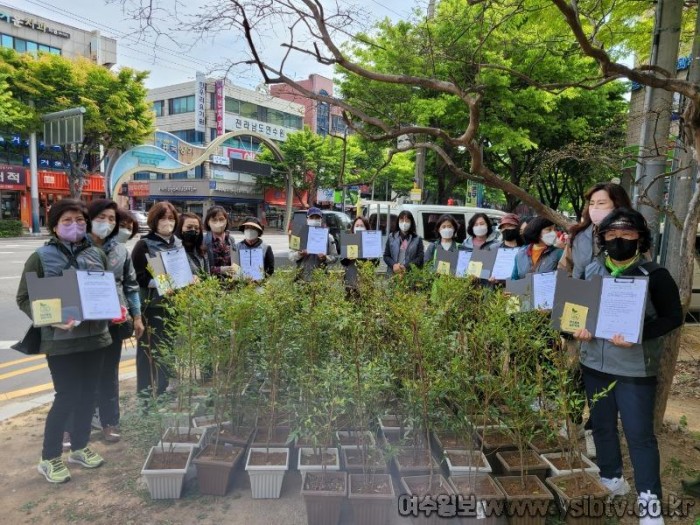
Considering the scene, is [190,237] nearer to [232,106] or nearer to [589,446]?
[589,446]

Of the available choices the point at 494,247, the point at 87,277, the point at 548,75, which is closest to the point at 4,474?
the point at 87,277

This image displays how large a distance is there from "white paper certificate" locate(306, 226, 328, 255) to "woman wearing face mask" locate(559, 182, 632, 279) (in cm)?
297

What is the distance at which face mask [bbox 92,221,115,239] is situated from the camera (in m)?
3.01

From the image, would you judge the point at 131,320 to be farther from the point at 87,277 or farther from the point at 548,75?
the point at 548,75

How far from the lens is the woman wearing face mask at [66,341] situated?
262 cm

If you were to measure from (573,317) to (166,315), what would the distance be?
2.83 meters

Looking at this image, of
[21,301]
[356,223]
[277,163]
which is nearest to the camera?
[21,301]

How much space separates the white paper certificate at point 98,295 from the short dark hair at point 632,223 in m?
2.64

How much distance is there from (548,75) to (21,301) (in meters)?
12.1

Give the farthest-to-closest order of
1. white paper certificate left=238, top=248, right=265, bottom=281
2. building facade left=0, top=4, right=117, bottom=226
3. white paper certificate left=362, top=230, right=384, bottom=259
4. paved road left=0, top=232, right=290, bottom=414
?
building facade left=0, top=4, right=117, bottom=226 → white paper certificate left=362, top=230, right=384, bottom=259 → white paper certificate left=238, top=248, right=265, bottom=281 → paved road left=0, top=232, right=290, bottom=414

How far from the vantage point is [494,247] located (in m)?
4.79

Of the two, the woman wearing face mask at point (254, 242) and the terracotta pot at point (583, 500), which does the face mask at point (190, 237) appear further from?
the terracotta pot at point (583, 500)

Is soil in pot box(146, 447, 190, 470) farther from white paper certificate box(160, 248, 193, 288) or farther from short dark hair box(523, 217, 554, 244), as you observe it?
short dark hair box(523, 217, 554, 244)

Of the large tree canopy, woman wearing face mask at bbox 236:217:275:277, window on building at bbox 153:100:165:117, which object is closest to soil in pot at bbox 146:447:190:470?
woman wearing face mask at bbox 236:217:275:277
